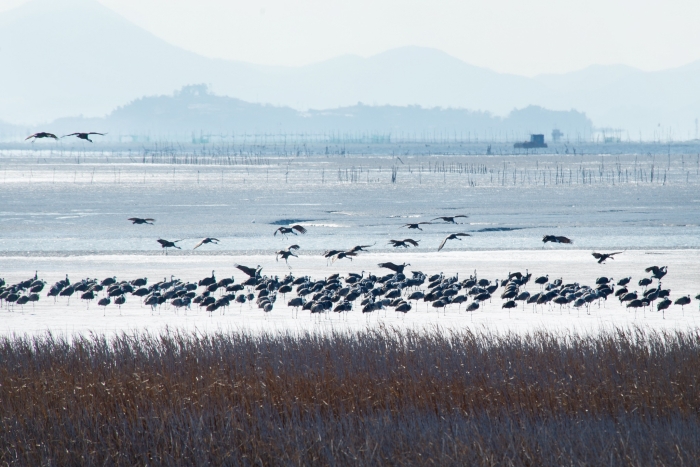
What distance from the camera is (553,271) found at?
26.0 meters

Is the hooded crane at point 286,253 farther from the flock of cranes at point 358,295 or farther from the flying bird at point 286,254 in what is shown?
the flock of cranes at point 358,295

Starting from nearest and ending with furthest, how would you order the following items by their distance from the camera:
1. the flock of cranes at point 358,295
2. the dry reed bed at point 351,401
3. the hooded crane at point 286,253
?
the dry reed bed at point 351,401, the flock of cranes at point 358,295, the hooded crane at point 286,253

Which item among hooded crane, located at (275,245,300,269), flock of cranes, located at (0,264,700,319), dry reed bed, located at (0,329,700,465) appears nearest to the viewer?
dry reed bed, located at (0,329,700,465)

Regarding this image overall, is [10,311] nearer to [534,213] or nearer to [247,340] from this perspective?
[247,340]

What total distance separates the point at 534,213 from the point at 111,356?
123 ft

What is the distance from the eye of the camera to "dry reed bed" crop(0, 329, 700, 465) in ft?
30.3

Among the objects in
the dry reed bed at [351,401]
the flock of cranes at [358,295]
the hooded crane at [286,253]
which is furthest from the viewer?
the hooded crane at [286,253]

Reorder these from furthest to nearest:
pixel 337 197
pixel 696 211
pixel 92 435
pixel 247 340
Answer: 1. pixel 337 197
2. pixel 696 211
3. pixel 247 340
4. pixel 92 435

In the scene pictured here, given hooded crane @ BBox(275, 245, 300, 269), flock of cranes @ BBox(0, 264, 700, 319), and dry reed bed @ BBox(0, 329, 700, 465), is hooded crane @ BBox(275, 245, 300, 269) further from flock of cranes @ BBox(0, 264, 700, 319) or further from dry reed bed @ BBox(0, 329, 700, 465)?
dry reed bed @ BBox(0, 329, 700, 465)

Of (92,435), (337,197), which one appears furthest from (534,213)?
(92,435)

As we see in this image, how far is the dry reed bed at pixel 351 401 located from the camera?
30.3 ft

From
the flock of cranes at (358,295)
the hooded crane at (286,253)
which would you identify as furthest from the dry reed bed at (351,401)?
the hooded crane at (286,253)

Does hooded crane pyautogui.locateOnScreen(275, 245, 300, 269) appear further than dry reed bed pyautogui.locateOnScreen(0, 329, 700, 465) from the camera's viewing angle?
Yes

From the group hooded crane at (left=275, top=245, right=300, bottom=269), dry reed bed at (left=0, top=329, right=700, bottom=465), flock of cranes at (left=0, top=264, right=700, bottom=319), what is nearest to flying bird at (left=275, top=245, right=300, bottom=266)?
hooded crane at (left=275, top=245, right=300, bottom=269)
